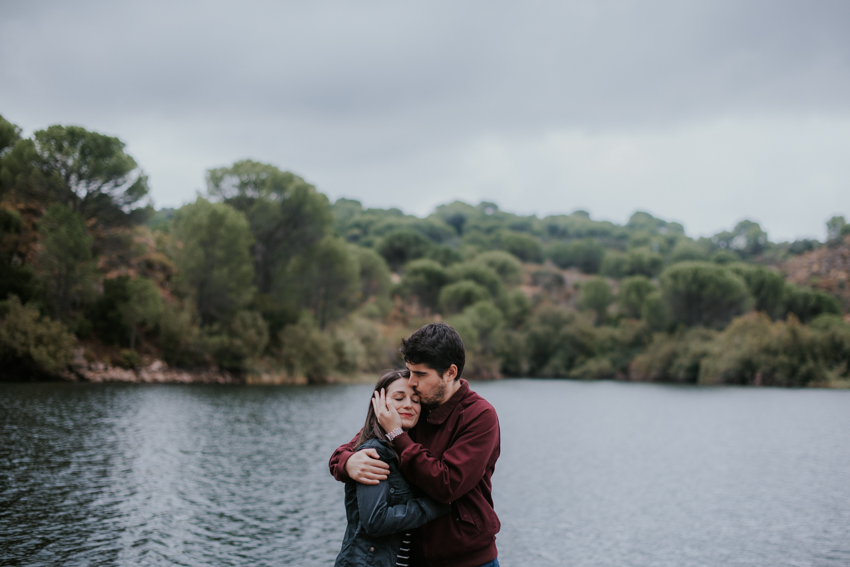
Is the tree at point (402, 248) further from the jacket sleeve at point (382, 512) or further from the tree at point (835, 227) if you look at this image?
the jacket sleeve at point (382, 512)

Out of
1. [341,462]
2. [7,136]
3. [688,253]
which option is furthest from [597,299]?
[341,462]

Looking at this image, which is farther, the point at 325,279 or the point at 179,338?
the point at 325,279

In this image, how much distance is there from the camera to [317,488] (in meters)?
12.2

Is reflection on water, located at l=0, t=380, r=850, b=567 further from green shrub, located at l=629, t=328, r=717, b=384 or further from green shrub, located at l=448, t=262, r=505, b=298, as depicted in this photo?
green shrub, located at l=448, t=262, r=505, b=298

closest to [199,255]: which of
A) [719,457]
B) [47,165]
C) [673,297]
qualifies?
[47,165]

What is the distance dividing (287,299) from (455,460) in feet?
148

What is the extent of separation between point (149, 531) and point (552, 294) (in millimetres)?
87658

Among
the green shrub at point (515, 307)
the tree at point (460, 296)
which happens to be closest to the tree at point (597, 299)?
the green shrub at point (515, 307)

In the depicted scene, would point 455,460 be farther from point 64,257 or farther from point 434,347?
point 64,257

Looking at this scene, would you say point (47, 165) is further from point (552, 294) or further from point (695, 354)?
point (552, 294)

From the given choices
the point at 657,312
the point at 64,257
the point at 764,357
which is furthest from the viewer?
the point at 657,312

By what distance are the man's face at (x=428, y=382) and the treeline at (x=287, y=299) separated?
30179 mm

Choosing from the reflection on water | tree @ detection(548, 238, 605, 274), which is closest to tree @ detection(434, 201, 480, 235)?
tree @ detection(548, 238, 605, 274)

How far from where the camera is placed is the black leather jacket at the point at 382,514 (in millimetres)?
2914
